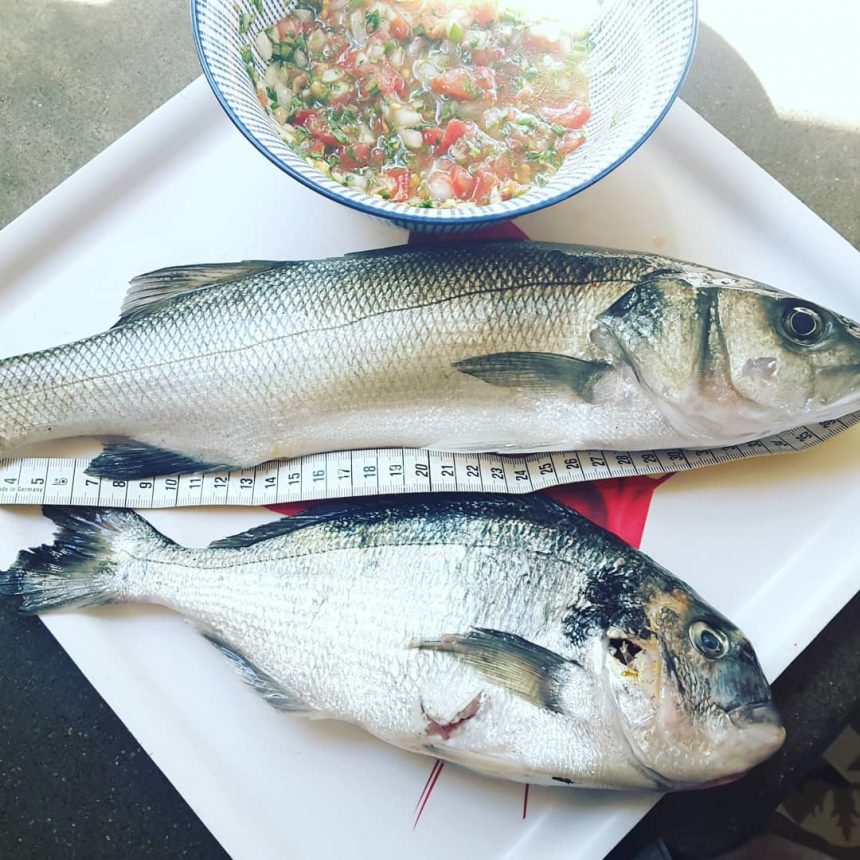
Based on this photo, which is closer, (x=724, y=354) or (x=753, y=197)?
(x=724, y=354)

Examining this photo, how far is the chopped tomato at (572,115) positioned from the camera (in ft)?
4.41

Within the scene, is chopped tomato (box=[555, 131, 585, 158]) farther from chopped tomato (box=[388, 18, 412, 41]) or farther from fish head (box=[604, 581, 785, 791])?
fish head (box=[604, 581, 785, 791])

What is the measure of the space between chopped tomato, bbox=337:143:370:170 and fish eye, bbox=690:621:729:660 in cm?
94

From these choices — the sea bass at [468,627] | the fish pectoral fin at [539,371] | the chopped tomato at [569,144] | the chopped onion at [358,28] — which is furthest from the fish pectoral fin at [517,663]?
the chopped onion at [358,28]

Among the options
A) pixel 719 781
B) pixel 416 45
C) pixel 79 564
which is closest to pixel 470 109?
pixel 416 45

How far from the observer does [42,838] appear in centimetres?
147

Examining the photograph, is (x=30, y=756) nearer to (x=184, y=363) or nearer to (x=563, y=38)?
(x=184, y=363)

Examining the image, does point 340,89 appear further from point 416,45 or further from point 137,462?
point 137,462

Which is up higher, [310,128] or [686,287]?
[686,287]

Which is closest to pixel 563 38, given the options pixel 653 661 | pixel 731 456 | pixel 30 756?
pixel 731 456

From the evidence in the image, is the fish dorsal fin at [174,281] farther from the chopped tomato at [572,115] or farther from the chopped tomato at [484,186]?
the chopped tomato at [572,115]

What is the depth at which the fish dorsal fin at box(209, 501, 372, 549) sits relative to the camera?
1.32 metres

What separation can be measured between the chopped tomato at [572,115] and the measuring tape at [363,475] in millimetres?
580

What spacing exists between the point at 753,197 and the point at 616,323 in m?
0.50
